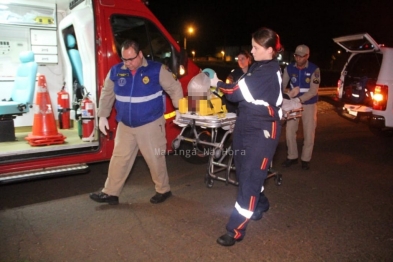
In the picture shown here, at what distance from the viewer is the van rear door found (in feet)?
22.2

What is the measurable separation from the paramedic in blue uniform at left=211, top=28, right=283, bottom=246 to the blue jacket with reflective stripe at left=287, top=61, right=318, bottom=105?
2.27m

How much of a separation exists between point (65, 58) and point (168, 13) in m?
33.0

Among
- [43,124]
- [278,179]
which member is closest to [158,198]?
[278,179]

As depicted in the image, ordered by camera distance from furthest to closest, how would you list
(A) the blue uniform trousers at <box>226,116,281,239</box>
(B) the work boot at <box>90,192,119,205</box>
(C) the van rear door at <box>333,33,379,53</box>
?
(C) the van rear door at <box>333,33,379,53</box>, (B) the work boot at <box>90,192,119,205</box>, (A) the blue uniform trousers at <box>226,116,281,239</box>

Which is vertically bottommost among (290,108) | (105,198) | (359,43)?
(105,198)

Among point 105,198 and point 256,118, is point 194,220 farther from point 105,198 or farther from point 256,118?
point 256,118

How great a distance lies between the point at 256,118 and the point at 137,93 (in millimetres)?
1391

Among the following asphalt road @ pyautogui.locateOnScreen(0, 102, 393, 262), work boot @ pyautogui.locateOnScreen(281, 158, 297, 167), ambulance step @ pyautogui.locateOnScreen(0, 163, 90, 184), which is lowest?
asphalt road @ pyautogui.locateOnScreen(0, 102, 393, 262)

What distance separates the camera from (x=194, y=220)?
3.78 metres

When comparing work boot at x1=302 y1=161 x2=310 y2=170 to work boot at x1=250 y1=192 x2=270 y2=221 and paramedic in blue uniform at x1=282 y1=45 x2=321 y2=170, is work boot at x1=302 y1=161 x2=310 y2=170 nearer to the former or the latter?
paramedic in blue uniform at x1=282 y1=45 x2=321 y2=170

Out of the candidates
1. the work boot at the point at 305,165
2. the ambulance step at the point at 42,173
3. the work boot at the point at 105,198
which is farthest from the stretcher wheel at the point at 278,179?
the ambulance step at the point at 42,173

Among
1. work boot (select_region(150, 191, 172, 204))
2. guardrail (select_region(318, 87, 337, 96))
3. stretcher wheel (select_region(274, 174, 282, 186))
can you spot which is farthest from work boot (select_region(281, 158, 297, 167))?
guardrail (select_region(318, 87, 337, 96))

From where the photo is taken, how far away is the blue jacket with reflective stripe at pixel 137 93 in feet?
12.5

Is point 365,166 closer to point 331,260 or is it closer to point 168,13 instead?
point 331,260
